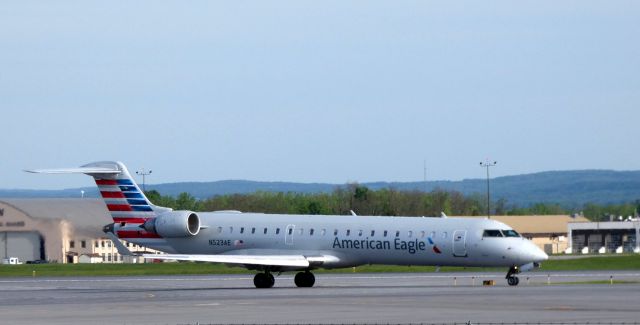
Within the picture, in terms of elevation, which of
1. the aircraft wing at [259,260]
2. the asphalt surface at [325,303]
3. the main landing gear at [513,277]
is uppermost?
the aircraft wing at [259,260]

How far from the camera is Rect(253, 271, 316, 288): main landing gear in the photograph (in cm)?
5878

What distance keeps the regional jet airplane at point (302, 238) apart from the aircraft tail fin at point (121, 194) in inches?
1.7

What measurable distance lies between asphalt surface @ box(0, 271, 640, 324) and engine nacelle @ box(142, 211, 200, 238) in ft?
7.76

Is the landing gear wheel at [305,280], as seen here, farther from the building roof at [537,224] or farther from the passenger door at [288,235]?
the building roof at [537,224]

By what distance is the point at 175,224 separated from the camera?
6103 cm

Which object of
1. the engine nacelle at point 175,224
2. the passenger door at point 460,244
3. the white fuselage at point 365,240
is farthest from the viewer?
the engine nacelle at point 175,224

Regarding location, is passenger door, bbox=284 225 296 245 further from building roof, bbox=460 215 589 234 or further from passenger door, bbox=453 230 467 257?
building roof, bbox=460 215 589 234

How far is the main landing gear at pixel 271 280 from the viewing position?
58.8m

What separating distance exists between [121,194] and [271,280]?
804 centimetres

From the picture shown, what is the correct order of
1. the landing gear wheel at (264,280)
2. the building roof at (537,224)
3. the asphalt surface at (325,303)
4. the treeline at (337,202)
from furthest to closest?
the building roof at (537,224), the treeline at (337,202), the landing gear wheel at (264,280), the asphalt surface at (325,303)

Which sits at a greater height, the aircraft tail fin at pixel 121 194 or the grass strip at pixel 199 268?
the aircraft tail fin at pixel 121 194

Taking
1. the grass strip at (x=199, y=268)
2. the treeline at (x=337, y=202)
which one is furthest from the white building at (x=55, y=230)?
the treeline at (x=337, y=202)

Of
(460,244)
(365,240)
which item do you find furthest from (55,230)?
(460,244)

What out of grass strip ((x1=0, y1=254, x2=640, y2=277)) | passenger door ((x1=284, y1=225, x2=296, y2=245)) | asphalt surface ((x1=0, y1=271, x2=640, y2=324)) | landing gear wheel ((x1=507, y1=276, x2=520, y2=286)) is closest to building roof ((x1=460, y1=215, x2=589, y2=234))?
grass strip ((x1=0, y1=254, x2=640, y2=277))
